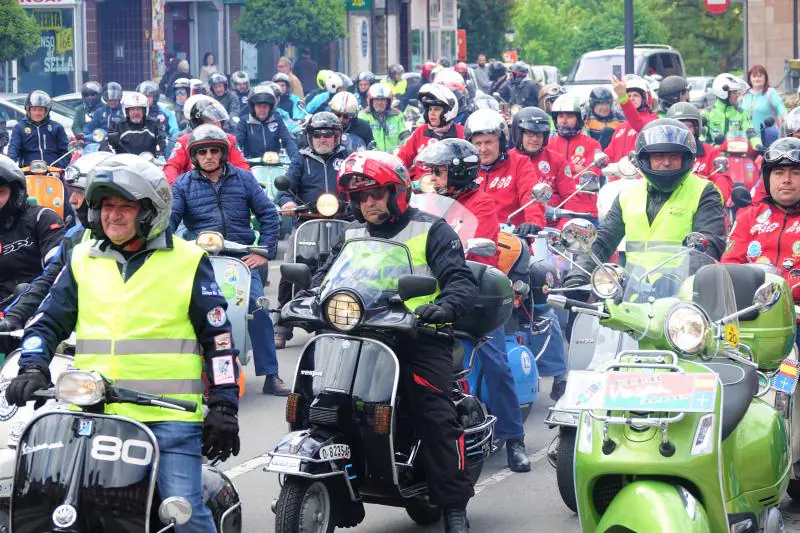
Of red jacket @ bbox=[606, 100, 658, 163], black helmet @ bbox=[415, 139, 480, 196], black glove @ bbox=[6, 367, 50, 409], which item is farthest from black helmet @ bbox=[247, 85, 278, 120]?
black glove @ bbox=[6, 367, 50, 409]

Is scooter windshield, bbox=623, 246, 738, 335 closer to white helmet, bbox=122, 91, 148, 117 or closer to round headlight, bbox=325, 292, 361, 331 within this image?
round headlight, bbox=325, 292, 361, 331

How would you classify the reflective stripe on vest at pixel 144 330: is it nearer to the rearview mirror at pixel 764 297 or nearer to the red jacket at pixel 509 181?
the rearview mirror at pixel 764 297

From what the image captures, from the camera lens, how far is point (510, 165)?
1031 centimetres

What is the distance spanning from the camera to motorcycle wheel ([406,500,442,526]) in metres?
7.18

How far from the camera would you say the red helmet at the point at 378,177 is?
22.2 ft

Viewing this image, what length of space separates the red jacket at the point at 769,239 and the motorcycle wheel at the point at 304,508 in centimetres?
238

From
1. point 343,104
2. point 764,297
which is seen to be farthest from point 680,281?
point 343,104

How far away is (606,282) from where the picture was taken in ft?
19.4

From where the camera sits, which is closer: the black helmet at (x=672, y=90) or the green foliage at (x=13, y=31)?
the black helmet at (x=672, y=90)

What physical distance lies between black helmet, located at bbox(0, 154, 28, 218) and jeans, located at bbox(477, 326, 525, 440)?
242 cm

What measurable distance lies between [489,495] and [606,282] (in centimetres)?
237

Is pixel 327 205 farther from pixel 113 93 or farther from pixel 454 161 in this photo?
pixel 113 93

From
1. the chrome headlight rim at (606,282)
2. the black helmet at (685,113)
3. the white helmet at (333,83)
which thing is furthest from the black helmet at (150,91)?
the chrome headlight rim at (606,282)

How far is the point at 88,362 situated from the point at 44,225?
3.26 meters
